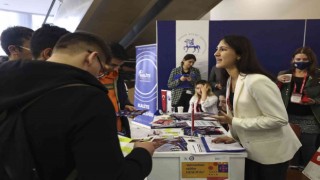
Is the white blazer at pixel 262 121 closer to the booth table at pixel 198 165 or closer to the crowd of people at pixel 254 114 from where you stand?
the crowd of people at pixel 254 114

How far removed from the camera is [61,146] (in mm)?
704

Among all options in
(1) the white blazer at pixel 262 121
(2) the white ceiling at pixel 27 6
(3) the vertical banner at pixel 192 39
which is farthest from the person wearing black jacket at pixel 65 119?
(2) the white ceiling at pixel 27 6

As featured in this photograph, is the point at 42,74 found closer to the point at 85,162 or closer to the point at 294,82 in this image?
the point at 85,162

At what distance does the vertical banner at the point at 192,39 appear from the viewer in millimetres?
4035

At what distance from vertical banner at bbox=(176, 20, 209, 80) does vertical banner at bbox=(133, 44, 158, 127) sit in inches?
30.1

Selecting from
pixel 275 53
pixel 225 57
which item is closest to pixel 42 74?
pixel 225 57

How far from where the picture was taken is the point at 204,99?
3.30m

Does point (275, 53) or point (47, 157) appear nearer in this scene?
point (47, 157)

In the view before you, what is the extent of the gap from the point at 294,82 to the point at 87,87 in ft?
8.74

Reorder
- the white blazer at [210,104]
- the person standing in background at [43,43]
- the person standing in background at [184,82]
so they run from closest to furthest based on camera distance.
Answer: the person standing in background at [43,43] < the white blazer at [210,104] < the person standing in background at [184,82]

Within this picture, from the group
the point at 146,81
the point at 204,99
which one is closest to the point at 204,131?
the point at 204,99

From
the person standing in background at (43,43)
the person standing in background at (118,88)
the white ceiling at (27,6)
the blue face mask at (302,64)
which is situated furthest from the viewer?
the white ceiling at (27,6)

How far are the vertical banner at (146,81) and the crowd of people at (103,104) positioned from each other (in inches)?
85.2

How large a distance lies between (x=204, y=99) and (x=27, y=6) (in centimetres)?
611
